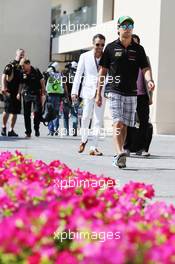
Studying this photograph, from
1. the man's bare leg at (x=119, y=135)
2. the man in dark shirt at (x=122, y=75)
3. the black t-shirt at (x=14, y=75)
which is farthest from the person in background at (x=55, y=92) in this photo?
the man's bare leg at (x=119, y=135)

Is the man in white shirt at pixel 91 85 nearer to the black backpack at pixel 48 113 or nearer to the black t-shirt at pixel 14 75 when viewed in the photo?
the black t-shirt at pixel 14 75

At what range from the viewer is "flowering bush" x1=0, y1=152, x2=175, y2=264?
2219 millimetres

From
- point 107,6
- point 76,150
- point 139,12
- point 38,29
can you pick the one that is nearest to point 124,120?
point 76,150

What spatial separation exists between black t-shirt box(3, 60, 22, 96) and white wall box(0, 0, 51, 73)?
76.2 feet

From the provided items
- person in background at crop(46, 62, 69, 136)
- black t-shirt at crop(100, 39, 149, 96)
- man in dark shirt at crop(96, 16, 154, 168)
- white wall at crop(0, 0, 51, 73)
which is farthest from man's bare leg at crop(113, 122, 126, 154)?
white wall at crop(0, 0, 51, 73)

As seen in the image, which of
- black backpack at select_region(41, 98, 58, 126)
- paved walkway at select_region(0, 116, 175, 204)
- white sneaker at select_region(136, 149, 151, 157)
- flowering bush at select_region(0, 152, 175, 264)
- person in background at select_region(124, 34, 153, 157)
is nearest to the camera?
flowering bush at select_region(0, 152, 175, 264)

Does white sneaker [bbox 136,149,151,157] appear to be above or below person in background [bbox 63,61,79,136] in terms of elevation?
below

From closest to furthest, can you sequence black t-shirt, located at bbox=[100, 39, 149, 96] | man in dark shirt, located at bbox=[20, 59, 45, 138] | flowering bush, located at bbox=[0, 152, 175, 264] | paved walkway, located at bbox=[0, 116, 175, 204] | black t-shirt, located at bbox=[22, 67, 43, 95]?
flowering bush, located at bbox=[0, 152, 175, 264] < paved walkway, located at bbox=[0, 116, 175, 204] < black t-shirt, located at bbox=[100, 39, 149, 96] < man in dark shirt, located at bbox=[20, 59, 45, 138] < black t-shirt, located at bbox=[22, 67, 43, 95]

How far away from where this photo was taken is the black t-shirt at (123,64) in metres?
8.23

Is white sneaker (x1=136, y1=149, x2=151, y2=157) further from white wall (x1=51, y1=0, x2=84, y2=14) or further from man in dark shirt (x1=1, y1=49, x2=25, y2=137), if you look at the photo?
white wall (x1=51, y1=0, x2=84, y2=14)

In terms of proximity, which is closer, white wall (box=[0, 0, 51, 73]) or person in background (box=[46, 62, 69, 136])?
person in background (box=[46, 62, 69, 136])

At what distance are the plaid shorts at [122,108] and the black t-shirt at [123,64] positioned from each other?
0.22 feet

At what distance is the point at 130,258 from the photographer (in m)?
2.19

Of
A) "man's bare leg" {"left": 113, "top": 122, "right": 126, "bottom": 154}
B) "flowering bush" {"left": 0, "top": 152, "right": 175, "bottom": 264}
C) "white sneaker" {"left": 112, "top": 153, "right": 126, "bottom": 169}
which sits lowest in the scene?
"white sneaker" {"left": 112, "top": 153, "right": 126, "bottom": 169}
